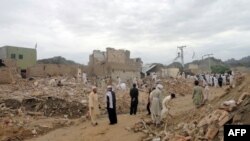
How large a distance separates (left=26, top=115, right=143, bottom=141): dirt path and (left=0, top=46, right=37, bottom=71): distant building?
25.7 meters

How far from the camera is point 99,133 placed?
14.3 metres

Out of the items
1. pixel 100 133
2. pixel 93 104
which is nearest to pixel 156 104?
pixel 100 133

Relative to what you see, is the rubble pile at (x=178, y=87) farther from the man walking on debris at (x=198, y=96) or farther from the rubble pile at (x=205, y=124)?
the rubble pile at (x=205, y=124)

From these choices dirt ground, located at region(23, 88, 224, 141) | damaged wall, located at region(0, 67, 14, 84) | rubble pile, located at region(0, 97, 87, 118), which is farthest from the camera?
damaged wall, located at region(0, 67, 14, 84)

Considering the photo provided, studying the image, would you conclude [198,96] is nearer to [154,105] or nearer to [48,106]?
[154,105]

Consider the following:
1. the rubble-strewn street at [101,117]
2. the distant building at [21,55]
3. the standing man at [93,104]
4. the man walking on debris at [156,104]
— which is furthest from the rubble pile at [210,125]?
the distant building at [21,55]

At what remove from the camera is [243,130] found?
276 inches

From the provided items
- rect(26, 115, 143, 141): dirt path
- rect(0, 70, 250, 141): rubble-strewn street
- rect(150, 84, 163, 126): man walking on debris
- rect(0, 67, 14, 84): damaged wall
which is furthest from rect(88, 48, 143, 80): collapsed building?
rect(150, 84, 163, 126): man walking on debris

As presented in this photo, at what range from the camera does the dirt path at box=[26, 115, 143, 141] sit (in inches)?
531

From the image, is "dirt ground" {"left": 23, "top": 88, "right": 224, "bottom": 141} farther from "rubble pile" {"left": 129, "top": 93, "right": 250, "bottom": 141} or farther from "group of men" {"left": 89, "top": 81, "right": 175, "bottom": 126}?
"rubble pile" {"left": 129, "top": 93, "right": 250, "bottom": 141}

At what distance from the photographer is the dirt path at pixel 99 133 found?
13484mm

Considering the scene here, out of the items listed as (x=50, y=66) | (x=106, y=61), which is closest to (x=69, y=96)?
(x=50, y=66)

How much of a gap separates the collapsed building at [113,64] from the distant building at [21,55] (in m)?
6.06

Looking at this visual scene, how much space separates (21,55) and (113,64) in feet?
31.0
